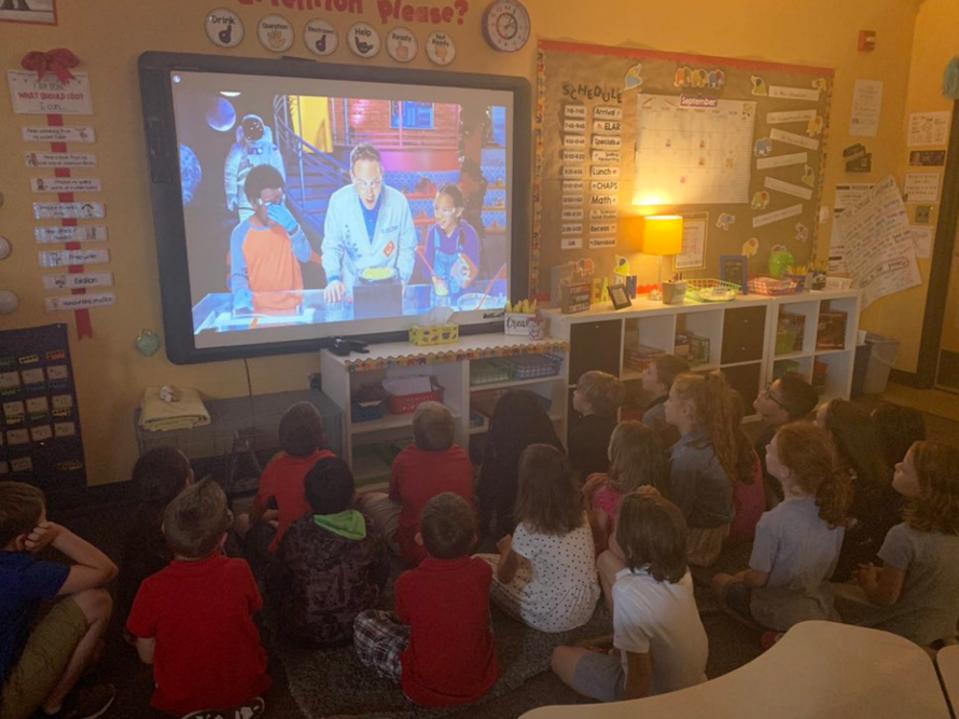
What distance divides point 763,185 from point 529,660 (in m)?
3.81

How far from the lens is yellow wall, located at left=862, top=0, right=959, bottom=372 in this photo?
520 centimetres

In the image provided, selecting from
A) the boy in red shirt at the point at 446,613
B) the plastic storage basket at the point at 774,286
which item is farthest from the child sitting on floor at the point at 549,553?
the plastic storage basket at the point at 774,286

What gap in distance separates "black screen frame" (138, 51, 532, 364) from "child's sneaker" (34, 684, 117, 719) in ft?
5.28

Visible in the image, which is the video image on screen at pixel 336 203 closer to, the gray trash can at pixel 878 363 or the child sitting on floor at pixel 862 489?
the child sitting on floor at pixel 862 489

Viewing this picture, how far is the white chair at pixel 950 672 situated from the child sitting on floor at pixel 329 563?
151 centimetres

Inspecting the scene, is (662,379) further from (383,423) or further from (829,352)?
(829,352)

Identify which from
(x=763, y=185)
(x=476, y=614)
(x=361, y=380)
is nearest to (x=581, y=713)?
(x=476, y=614)

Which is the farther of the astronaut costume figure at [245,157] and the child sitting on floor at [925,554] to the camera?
the astronaut costume figure at [245,157]

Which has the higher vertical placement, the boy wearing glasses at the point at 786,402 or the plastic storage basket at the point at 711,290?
the plastic storage basket at the point at 711,290

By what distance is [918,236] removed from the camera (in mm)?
5477

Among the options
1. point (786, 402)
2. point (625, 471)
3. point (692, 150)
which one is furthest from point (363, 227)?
point (692, 150)

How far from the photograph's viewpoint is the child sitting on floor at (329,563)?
2238 millimetres

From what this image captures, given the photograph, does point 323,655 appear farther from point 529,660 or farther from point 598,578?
point 598,578

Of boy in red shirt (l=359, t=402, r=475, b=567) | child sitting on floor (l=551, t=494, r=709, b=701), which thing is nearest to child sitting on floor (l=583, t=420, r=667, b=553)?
boy in red shirt (l=359, t=402, r=475, b=567)
